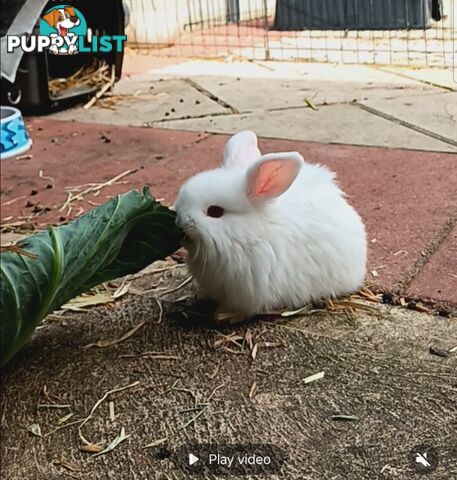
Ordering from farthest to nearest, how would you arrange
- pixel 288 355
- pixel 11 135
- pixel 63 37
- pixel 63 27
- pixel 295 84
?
pixel 295 84
pixel 63 37
pixel 63 27
pixel 11 135
pixel 288 355

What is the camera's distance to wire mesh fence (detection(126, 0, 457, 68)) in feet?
8.68

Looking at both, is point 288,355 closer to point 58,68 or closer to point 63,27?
point 63,27

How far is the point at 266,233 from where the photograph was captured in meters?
1.61

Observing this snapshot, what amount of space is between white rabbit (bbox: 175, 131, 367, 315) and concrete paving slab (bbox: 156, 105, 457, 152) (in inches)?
39.9

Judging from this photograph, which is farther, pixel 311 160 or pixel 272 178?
pixel 311 160

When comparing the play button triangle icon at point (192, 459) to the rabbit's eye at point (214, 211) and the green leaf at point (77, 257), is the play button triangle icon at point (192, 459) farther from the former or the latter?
the rabbit's eye at point (214, 211)

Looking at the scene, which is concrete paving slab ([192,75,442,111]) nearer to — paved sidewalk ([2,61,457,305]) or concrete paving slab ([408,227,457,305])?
paved sidewalk ([2,61,457,305])

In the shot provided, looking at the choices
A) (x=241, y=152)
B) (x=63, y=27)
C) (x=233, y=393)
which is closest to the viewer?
(x=233, y=393)

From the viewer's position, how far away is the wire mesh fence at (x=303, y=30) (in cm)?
264

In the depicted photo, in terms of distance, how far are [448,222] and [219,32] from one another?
3.35 meters

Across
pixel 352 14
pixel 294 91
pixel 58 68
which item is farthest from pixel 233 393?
pixel 58 68

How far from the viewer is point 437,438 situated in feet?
4.16

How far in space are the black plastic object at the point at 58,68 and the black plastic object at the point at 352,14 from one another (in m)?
0.98

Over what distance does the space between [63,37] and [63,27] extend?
0.34 ft
